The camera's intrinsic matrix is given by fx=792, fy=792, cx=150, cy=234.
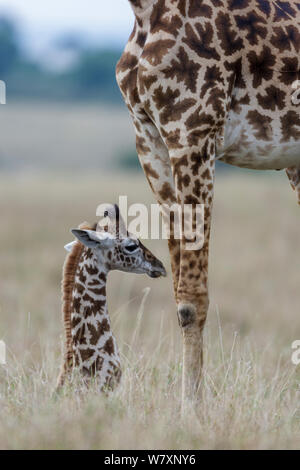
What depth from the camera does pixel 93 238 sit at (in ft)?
17.0

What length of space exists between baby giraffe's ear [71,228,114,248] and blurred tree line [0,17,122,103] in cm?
7267

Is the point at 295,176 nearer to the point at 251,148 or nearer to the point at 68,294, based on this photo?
the point at 251,148

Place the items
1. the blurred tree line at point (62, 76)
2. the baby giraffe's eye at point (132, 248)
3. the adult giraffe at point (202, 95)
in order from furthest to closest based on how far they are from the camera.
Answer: the blurred tree line at point (62, 76) < the baby giraffe's eye at point (132, 248) < the adult giraffe at point (202, 95)

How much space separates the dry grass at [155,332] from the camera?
4.39 metres

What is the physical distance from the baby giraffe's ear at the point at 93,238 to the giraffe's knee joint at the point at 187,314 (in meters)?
0.74

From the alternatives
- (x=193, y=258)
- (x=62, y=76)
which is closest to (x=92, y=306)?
(x=193, y=258)

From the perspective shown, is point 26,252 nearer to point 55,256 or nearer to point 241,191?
point 55,256

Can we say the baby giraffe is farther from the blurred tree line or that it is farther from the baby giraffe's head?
the blurred tree line

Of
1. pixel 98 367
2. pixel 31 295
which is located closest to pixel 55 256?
pixel 31 295

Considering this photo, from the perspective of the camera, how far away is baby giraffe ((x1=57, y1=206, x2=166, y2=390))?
17.4ft

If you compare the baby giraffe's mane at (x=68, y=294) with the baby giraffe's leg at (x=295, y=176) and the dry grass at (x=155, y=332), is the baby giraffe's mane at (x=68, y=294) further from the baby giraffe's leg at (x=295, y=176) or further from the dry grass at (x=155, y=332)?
the baby giraffe's leg at (x=295, y=176)

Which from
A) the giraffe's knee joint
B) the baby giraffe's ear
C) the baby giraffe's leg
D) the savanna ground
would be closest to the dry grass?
the savanna ground

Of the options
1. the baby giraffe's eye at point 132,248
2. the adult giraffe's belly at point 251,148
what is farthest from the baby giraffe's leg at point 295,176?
the baby giraffe's eye at point 132,248
